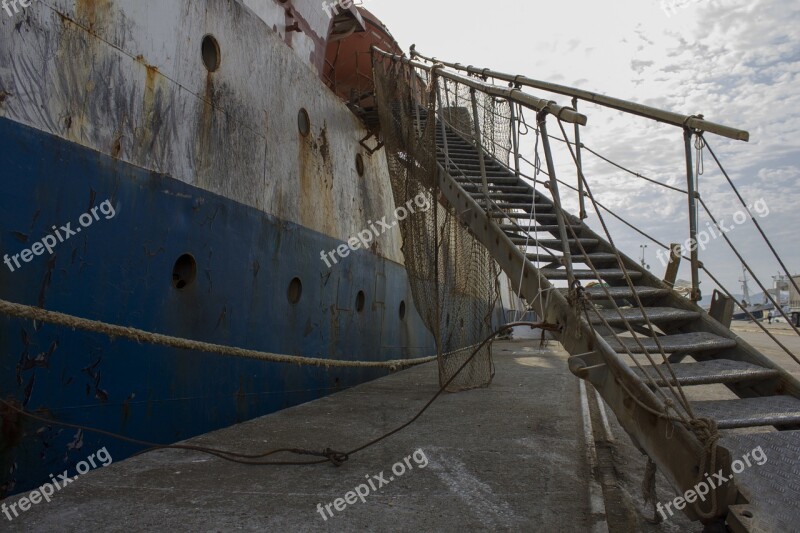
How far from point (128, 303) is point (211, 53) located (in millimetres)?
2482

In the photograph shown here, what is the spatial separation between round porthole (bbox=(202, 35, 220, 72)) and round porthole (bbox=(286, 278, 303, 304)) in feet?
7.60

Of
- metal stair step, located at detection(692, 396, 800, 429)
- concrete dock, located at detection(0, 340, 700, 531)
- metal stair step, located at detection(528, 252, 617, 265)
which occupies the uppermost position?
metal stair step, located at detection(528, 252, 617, 265)

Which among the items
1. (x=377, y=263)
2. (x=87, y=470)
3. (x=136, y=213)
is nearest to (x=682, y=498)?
(x=87, y=470)

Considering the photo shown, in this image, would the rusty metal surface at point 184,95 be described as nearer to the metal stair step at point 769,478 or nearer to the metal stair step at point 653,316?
the metal stair step at point 653,316

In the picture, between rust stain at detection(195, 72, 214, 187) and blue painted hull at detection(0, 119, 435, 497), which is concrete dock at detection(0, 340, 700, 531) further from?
rust stain at detection(195, 72, 214, 187)

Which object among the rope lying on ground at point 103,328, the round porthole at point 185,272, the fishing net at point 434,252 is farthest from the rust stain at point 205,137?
the fishing net at point 434,252

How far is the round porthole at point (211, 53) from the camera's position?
503 centimetres

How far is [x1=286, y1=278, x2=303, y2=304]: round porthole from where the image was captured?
6242 mm

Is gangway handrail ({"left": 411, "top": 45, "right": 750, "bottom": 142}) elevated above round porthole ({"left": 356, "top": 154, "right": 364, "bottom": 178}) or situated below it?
below

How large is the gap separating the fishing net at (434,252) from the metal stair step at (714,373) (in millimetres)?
3488

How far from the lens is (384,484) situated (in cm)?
373

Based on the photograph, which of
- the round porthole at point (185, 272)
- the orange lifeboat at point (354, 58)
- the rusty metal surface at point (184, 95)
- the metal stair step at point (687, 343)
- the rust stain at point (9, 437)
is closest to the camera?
the rust stain at point (9, 437)

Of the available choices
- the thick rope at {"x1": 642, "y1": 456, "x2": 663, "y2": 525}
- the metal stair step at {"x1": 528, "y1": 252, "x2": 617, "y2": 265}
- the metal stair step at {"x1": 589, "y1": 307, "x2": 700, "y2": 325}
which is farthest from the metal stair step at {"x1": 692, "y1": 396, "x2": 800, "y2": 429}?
the metal stair step at {"x1": 528, "y1": 252, "x2": 617, "y2": 265}

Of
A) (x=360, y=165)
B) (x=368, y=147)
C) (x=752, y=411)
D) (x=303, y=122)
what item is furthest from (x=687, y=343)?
(x=368, y=147)
